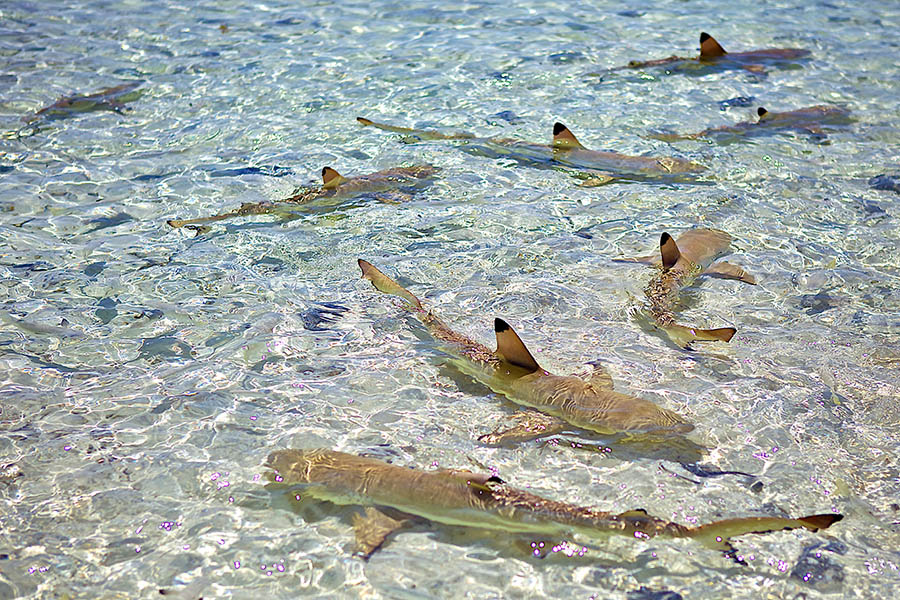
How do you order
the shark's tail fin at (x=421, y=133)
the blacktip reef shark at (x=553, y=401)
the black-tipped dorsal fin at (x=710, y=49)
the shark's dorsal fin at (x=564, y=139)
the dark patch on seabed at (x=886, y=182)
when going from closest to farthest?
the blacktip reef shark at (x=553, y=401), the dark patch on seabed at (x=886, y=182), the shark's dorsal fin at (x=564, y=139), the shark's tail fin at (x=421, y=133), the black-tipped dorsal fin at (x=710, y=49)

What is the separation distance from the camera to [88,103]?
340 inches

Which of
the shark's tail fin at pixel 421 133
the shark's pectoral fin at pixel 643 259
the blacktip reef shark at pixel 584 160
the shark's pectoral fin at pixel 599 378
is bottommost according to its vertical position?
the shark's pectoral fin at pixel 599 378

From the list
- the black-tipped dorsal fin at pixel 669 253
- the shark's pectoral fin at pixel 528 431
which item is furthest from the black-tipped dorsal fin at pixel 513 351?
the black-tipped dorsal fin at pixel 669 253

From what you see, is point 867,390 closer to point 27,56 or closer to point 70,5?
point 27,56

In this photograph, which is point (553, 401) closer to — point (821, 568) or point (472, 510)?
point (472, 510)

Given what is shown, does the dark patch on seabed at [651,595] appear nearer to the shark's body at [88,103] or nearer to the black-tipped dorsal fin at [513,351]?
the black-tipped dorsal fin at [513,351]

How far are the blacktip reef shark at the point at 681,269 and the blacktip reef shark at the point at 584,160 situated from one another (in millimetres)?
1128

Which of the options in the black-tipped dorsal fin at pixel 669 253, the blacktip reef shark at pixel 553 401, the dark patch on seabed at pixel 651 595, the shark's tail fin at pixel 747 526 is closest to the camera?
the shark's tail fin at pixel 747 526

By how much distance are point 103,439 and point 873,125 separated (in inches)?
299

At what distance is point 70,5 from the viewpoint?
12.0m

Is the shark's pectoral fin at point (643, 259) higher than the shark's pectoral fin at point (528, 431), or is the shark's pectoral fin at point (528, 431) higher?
the shark's pectoral fin at point (643, 259)

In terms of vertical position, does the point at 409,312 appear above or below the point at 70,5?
below

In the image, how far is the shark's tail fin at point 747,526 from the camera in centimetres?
317

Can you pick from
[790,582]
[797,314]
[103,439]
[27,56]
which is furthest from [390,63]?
[790,582]
